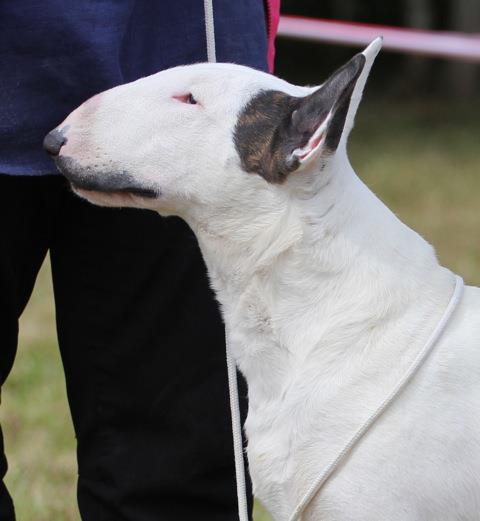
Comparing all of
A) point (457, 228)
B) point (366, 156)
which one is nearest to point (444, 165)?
point (366, 156)

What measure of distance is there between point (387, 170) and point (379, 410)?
29.4 ft

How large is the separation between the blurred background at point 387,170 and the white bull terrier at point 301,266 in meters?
1.55

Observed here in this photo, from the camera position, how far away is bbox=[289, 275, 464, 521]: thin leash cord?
8.71 ft

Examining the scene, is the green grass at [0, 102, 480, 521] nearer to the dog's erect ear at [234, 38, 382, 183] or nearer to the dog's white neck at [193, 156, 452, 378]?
the dog's white neck at [193, 156, 452, 378]

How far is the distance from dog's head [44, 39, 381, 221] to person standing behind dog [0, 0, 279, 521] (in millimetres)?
206

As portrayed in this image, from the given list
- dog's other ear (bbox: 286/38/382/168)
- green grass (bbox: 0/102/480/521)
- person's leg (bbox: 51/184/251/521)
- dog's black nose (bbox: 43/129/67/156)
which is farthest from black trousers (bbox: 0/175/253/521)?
green grass (bbox: 0/102/480/521)

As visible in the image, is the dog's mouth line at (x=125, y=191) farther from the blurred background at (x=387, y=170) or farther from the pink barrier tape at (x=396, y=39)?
the pink barrier tape at (x=396, y=39)

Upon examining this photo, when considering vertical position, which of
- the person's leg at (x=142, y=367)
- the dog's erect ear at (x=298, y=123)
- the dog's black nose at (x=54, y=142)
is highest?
the dog's erect ear at (x=298, y=123)

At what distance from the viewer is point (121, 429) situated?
11.1ft

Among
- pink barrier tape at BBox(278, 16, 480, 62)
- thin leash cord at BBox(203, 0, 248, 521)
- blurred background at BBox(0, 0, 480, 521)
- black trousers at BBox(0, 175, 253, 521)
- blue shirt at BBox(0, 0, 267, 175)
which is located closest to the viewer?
blue shirt at BBox(0, 0, 267, 175)

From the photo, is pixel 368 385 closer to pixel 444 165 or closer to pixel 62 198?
pixel 62 198

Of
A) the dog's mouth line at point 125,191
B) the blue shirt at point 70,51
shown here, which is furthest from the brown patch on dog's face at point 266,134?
the blue shirt at point 70,51

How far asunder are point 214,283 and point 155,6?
73 centimetres

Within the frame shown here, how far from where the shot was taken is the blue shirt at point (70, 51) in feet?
9.53
